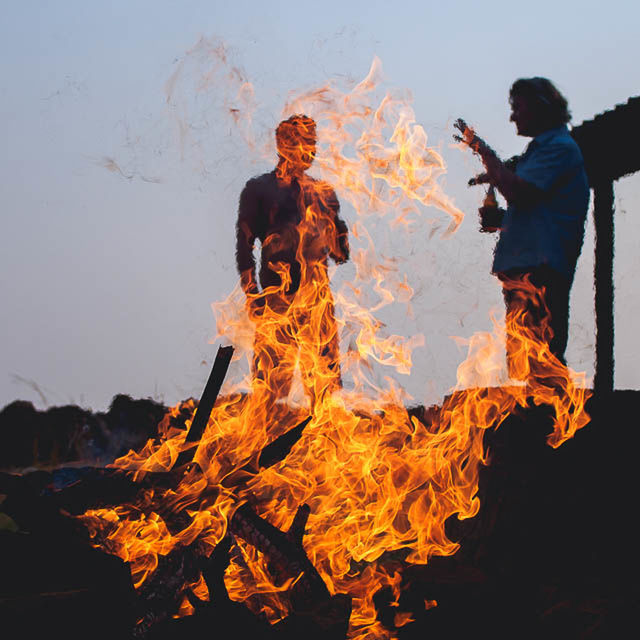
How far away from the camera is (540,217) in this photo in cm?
479

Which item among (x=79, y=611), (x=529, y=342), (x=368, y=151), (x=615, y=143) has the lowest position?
(x=79, y=611)

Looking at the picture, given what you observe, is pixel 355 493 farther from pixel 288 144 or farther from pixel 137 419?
pixel 137 419

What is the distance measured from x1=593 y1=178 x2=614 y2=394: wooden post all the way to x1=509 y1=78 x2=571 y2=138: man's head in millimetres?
3568

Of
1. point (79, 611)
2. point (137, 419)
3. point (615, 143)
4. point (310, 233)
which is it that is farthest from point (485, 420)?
point (137, 419)

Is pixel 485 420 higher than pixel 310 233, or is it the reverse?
pixel 310 233

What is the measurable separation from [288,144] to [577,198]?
2.31 metres

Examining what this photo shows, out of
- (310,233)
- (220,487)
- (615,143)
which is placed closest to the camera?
(220,487)

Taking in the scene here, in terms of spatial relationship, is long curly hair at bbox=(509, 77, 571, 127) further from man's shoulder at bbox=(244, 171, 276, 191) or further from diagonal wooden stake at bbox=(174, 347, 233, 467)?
diagonal wooden stake at bbox=(174, 347, 233, 467)

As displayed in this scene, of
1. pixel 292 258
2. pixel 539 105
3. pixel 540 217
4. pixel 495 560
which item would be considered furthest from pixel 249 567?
pixel 539 105

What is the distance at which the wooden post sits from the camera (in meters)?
7.73

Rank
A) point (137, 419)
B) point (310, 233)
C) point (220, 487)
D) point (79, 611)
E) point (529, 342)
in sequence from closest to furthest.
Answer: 1. point (79, 611)
2. point (220, 487)
3. point (529, 342)
4. point (310, 233)
5. point (137, 419)

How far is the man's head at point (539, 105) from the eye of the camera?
4.93 meters

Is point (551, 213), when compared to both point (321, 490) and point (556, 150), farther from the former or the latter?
point (321, 490)

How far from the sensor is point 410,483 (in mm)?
4074
